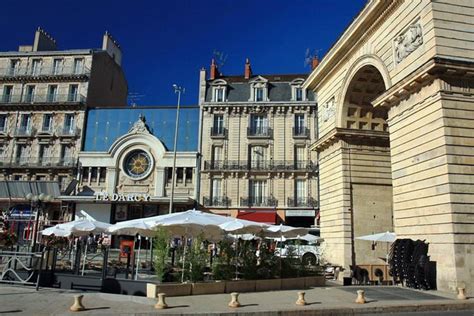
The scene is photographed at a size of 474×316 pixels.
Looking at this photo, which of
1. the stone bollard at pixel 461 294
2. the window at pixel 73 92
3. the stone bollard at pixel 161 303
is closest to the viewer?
the stone bollard at pixel 161 303

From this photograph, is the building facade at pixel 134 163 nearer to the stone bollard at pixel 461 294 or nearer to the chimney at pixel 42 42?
the chimney at pixel 42 42

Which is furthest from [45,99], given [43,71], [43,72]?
[43,71]

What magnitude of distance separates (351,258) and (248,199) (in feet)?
→ 58.9

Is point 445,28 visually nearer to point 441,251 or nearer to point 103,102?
point 441,251

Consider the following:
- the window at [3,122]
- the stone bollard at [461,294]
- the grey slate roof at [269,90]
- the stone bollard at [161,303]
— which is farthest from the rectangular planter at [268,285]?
the window at [3,122]

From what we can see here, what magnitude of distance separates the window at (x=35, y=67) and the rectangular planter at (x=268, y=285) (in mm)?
36146

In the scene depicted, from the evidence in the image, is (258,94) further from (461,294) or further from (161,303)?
(161,303)

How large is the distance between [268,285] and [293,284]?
1301 millimetres

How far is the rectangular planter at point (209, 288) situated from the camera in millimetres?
13758

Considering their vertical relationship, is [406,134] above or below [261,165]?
below

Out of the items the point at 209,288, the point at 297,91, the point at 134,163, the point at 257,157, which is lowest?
the point at 209,288

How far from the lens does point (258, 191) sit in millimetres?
39000

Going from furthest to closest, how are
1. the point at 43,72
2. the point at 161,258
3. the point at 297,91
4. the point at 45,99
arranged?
the point at 43,72, the point at 45,99, the point at 297,91, the point at 161,258

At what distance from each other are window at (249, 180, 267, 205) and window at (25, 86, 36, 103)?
22.7m
